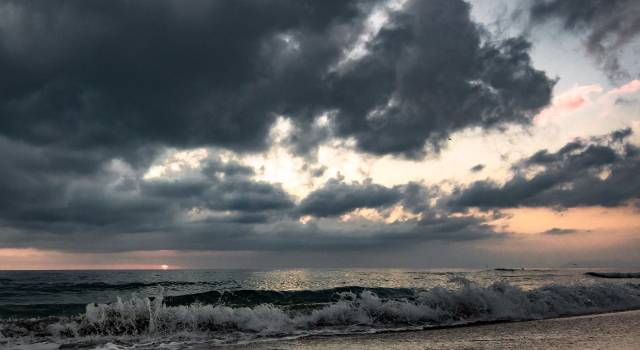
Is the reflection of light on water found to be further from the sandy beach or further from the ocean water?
the sandy beach

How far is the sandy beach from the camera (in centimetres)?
917

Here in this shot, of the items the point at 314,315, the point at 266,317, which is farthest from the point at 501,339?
the point at 266,317

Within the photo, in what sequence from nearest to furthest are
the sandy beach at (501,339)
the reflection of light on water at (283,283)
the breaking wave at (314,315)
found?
1. the sandy beach at (501,339)
2. the breaking wave at (314,315)
3. the reflection of light on water at (283,283)

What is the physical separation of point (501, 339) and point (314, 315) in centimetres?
→ 559

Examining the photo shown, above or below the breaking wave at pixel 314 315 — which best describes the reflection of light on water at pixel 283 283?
below

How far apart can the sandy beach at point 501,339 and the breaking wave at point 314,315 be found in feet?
4.57

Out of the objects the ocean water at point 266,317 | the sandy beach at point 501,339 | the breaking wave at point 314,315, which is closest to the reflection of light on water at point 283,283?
the ocean water at point 266,317

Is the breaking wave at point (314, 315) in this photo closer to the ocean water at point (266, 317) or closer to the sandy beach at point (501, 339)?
the ocean water at point (266, 317)

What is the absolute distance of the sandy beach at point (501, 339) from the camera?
9.17 meters

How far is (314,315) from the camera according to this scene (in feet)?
44.1

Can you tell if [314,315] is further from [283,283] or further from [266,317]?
[283,283]

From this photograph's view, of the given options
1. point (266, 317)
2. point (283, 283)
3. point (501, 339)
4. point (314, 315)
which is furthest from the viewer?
point (283, 283)

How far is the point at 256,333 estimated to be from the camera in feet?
39.2

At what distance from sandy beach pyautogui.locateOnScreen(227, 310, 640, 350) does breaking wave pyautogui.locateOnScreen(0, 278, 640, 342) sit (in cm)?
139
